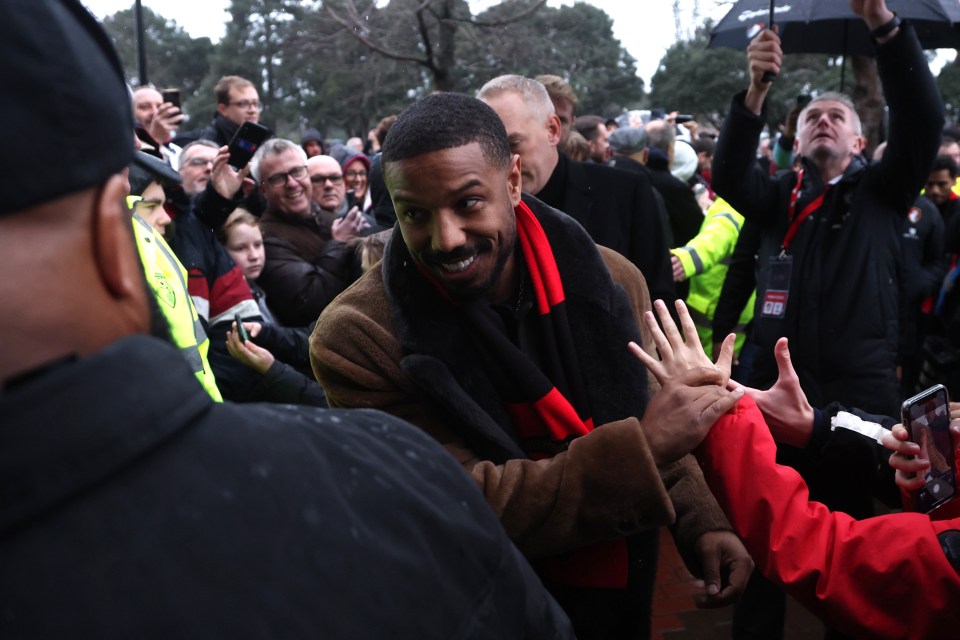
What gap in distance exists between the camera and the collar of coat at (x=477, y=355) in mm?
1842

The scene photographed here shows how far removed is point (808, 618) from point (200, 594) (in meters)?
3.55

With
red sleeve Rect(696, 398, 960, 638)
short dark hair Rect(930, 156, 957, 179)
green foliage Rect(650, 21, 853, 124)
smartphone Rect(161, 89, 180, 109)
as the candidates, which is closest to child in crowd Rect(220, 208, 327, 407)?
smartphone Rect(161, 89, 180, 109)

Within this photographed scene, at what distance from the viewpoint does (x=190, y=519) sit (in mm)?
675

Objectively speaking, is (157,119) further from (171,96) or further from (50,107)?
(50,107)

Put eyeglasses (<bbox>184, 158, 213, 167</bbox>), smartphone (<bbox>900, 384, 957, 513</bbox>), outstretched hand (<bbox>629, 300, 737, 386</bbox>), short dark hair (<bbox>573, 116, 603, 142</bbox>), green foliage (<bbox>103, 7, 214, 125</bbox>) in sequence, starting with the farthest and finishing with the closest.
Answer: green foliage (<bbox>103, 7, 214, 125</bbox>), short dark hair (<bbox>573, 116, 603, 142</bbox>), eyeglasses (<bbox>184, 158, 213, 167</bbox>), outstretched hand (<bbox>629, 300, 737, 386</bbox>), smartphone (<bbox>900, 384, 957, 513</bbox>)

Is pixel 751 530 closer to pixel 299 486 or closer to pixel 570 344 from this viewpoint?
pixel 570 344

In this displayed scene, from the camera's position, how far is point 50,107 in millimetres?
648

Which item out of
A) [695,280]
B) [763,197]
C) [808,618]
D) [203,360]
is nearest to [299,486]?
[203,360]

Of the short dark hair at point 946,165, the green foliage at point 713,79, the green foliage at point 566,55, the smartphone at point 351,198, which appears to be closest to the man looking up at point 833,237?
the short dark hair at point 946,165

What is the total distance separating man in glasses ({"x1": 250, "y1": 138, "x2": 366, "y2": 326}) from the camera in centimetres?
396

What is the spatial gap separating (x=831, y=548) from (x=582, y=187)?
1.98 m

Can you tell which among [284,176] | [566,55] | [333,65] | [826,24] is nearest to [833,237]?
[284,176]

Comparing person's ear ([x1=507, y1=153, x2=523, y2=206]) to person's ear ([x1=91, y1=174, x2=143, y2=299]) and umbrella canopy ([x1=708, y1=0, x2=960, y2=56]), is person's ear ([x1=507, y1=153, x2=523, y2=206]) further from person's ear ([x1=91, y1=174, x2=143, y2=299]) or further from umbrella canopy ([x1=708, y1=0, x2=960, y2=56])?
umbrella canopy ([x1=708, y1=0, x2=960, y2=56])

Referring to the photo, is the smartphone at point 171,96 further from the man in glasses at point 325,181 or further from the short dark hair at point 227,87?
the man in glasses at point 325,181
